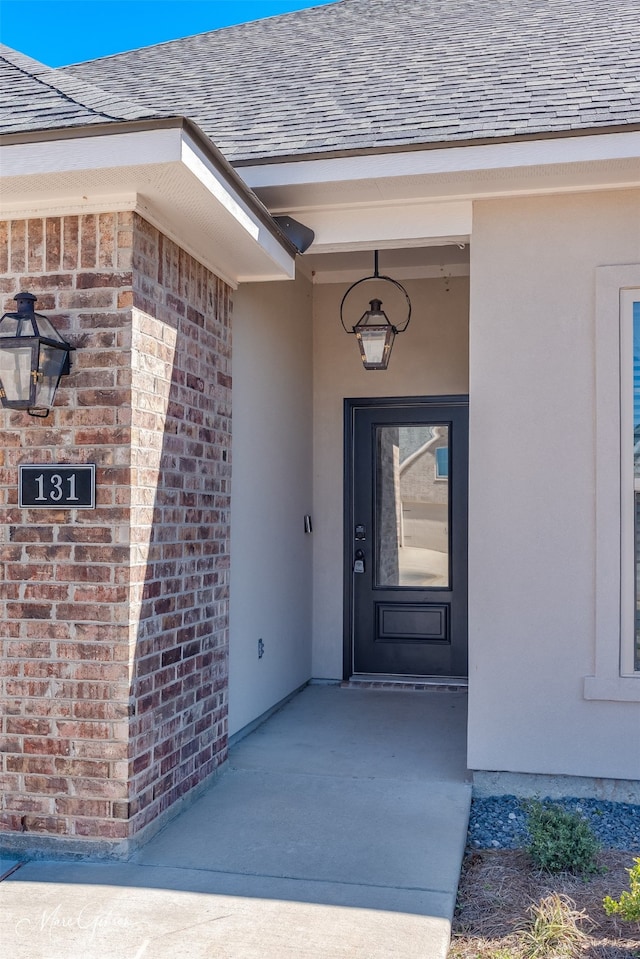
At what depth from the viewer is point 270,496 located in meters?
5.71

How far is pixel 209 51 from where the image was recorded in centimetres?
700

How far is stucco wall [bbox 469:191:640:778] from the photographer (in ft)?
13.7

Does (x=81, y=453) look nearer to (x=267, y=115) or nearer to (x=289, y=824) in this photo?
(x=289, y=824)

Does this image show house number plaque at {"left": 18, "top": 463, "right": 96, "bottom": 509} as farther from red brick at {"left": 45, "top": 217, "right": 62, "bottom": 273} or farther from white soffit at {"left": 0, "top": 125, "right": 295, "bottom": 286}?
white soffit at {"left": 0, "top": 125, "right": 295, "bottom": 286}

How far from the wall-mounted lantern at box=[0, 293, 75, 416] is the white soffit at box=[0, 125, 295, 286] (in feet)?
1.44

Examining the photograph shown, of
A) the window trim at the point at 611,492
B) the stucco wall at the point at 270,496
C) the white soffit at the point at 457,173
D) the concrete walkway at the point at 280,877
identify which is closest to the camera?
the concrete walkway at the point at 280,877

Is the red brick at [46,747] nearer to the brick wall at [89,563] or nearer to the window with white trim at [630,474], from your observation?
the brick wall at [89,563]

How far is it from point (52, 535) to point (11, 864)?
1312 mm

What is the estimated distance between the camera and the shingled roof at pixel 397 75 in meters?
4.23

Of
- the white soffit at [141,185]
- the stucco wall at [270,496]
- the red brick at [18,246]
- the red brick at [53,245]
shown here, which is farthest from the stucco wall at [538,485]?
the red brick at [18,246]

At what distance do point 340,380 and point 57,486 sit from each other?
3785mm

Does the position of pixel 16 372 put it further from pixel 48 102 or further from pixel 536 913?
pixel 536 913

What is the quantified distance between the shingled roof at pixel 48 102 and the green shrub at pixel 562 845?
318cm

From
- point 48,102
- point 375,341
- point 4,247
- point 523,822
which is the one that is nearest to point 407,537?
point 375,341
